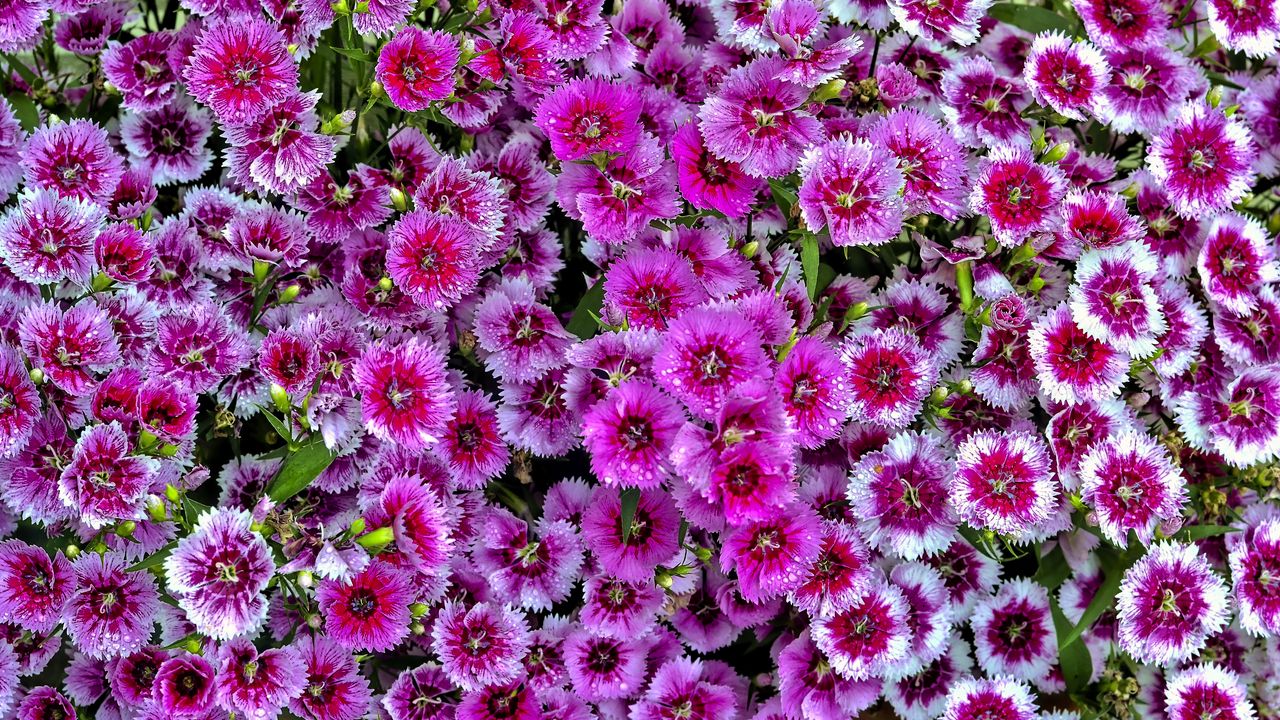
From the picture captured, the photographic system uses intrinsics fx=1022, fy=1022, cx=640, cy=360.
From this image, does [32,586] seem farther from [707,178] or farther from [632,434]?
[707,178]

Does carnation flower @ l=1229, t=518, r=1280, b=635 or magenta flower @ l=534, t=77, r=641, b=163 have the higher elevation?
magenta flower @ l=534, t=77, r=641, b=163

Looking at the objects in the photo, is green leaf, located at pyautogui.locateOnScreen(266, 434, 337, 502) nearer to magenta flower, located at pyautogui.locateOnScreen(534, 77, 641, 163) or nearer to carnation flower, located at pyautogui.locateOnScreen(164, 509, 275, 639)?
carnation flower, located at pyautogui.locateOnScreen(164, 509, 275, 639)

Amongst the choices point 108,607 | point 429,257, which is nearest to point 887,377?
point 429,257

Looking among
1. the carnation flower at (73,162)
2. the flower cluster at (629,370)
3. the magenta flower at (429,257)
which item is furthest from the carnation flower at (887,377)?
the carnation flower at (73,162)

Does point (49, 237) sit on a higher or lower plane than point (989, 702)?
higher

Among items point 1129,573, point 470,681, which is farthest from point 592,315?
point 1129,573

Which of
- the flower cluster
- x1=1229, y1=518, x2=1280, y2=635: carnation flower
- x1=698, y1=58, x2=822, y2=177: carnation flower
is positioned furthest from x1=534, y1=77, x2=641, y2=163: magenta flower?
x1=1229, y1=518, x2=1280, y2=635: carnation flower

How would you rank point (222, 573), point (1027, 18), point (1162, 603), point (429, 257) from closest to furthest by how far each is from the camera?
1. point (222, 573)
2. point (429, 257)
3. point (1162, 603)
4. point (1027, 18)
